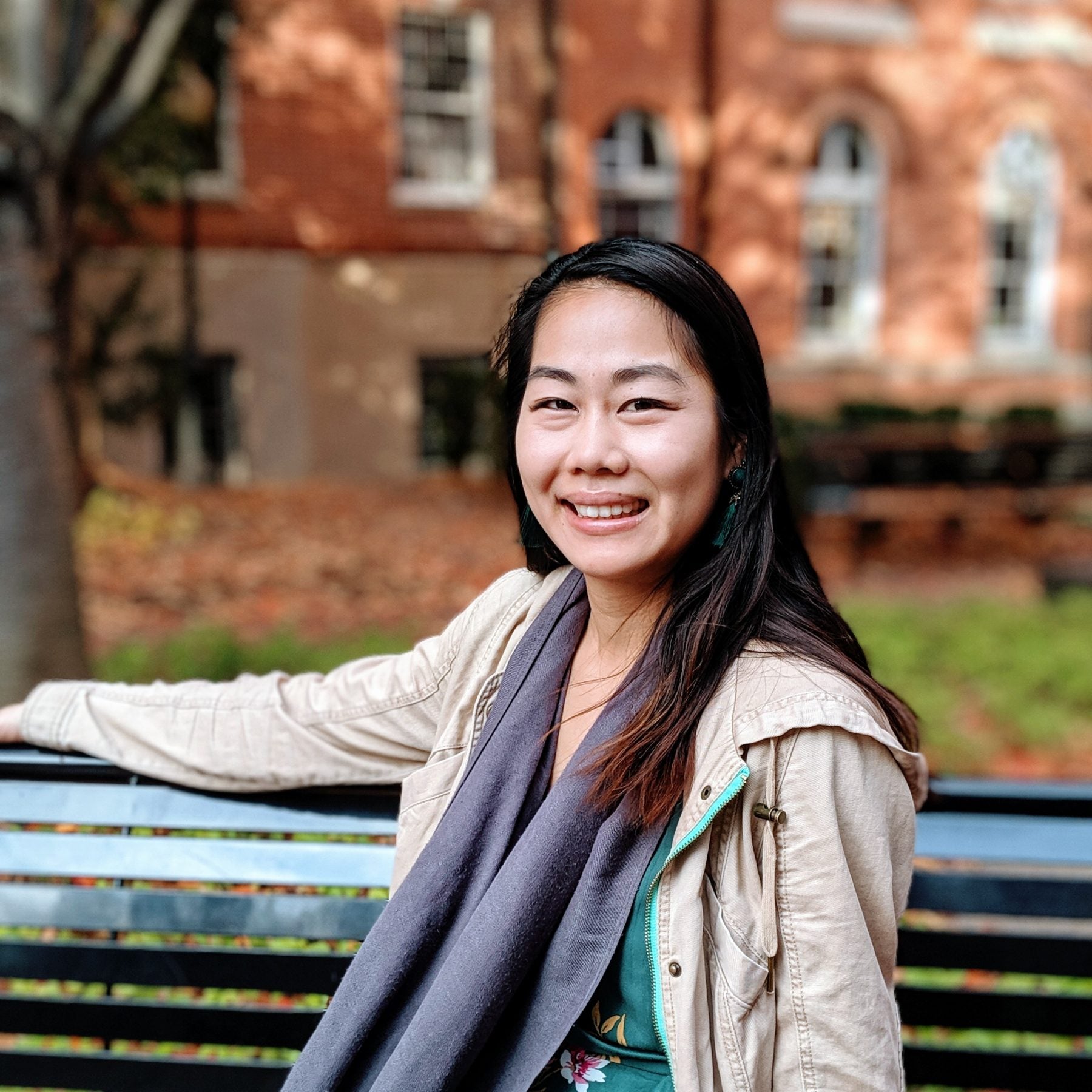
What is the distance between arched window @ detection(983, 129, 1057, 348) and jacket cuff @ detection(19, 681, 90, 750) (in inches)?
663

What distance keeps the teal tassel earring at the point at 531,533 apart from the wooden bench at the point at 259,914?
1.81ft

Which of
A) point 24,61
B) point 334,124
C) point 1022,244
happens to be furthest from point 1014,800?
point 1022,244

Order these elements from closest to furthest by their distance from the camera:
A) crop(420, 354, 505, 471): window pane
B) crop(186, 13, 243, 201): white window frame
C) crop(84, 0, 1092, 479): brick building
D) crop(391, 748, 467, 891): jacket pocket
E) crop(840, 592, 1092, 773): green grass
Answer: crop(391, 748, 467, 891): jacket pocket, crop(840, 592, 1092, 773): green grass, crop(186, 13, 243, 201): white window frame, crop(84, 0, 1092, 479): brick building, crop(420, 354, 505, 471): window pane

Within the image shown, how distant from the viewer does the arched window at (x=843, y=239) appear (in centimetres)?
1593

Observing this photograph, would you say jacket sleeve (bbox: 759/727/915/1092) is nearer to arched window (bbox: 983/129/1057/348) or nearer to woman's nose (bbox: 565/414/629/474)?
woman's nose (bbox: 565/414/629/474)

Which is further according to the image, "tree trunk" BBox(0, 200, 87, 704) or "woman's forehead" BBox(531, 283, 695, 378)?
"tree trunk" BBox(0, 200, 87, 704)

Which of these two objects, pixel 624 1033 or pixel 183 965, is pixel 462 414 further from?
pixel 624 1033

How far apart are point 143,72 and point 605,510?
433cm

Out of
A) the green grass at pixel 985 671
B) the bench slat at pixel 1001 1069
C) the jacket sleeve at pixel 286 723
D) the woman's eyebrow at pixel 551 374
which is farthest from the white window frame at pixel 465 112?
the bench slat at pixel 1001 1069

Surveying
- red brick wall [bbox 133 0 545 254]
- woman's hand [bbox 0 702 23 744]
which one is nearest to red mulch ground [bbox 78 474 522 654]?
red brick wall [bbox 133 0 545 254]

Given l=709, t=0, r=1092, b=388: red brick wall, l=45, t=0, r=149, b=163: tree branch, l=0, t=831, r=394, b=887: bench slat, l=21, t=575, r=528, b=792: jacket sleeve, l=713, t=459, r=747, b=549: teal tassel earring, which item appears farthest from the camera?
l=709, t=0, r=1092, b=388: red brick wall

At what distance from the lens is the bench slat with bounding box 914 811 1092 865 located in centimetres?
210

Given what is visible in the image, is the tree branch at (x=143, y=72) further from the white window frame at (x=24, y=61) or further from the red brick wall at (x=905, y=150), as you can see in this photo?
the red brick wall at (x=905, y=150)

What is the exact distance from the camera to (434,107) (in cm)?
1411
